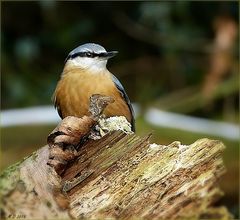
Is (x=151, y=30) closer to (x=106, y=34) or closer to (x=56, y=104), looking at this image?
(x=106, y=34)

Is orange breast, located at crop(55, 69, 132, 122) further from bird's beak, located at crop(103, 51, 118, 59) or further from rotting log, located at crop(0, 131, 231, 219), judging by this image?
rotting log, located at crop(0, 131, 231, 219)

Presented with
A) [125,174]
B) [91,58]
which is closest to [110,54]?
[91,58]

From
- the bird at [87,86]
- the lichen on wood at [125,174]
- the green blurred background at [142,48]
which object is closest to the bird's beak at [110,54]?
the bird at [87,86]

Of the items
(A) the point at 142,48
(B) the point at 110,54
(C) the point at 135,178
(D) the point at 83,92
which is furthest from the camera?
(A) the point at 142,48

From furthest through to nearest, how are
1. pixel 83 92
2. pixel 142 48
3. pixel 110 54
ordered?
pixel 142 48 < pixel 110 54 < pixel 83 92

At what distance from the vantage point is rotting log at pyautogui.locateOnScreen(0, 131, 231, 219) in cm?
175

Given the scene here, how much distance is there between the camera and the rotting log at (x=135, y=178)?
175 centimetres

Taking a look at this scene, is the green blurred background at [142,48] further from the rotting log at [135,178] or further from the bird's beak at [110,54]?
the rotting log at [135,178]

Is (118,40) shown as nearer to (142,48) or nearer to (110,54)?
(142,48)

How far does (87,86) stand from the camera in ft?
11.2

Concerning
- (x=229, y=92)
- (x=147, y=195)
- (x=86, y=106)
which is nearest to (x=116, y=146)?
(x=147, y=195)

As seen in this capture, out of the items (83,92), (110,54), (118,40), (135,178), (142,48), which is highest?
(118,40)

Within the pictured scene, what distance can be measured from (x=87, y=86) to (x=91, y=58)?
0.72 ft

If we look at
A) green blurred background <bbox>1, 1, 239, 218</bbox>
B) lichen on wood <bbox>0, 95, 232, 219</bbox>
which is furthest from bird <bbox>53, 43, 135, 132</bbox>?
green blurred background <bbox>1, 1, 239, 218</bbox>
